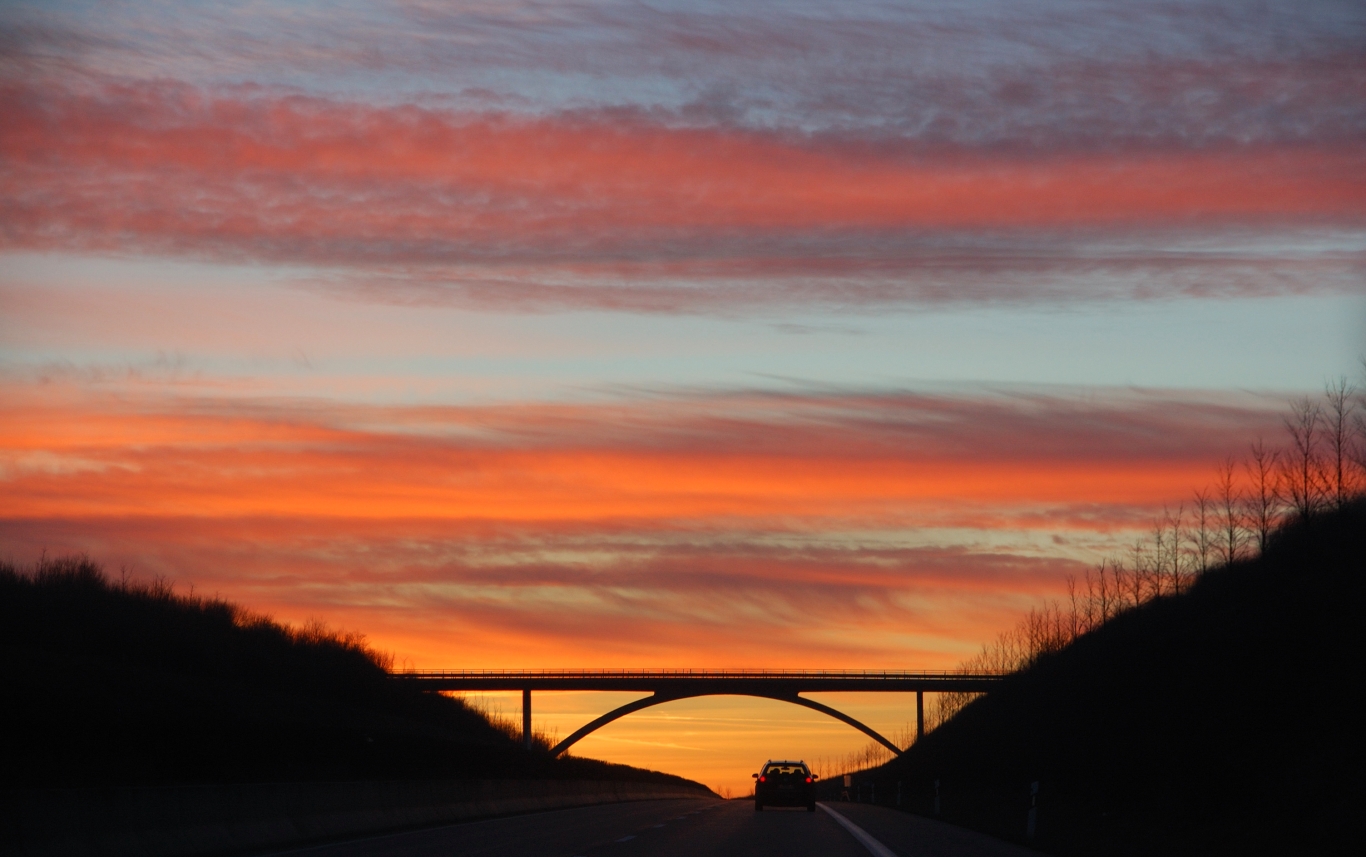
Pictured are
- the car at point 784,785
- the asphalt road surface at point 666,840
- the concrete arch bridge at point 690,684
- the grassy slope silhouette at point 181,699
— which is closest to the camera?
the asphalt road surface at point 666,840

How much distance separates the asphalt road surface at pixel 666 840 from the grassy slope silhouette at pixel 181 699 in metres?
6.54

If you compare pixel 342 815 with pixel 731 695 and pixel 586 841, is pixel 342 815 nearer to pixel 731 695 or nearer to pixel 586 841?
pixel 586 841

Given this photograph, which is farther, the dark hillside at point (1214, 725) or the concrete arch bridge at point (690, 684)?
the concrete arch bridge at point (690, 684)

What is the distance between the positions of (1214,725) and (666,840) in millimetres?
12430

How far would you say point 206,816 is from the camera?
65.9ft

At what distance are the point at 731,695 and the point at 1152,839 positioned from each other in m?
88.9

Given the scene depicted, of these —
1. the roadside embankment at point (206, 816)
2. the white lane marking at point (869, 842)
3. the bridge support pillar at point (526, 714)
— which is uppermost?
the bridge support pillar at point (526, 714)

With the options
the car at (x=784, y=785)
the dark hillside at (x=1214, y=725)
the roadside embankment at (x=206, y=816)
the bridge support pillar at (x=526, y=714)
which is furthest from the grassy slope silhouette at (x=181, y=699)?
the bridge support pillar at (x=526, y=714)

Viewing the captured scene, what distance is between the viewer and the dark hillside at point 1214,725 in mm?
23016

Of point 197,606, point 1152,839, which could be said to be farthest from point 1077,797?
point 197,606

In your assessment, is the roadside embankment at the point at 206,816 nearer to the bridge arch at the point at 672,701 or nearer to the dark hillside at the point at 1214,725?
the dark hillside at the point at 1214,725

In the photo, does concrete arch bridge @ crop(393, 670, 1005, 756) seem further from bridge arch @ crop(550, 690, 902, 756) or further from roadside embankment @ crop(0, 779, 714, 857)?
roadside embankment @ crop(0, 779, 714, 857)

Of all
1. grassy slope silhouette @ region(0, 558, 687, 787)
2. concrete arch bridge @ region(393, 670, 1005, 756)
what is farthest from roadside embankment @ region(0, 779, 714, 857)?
concrete arch bridge @ region(393, 670, 1005, 756)

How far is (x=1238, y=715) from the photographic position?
99.1 feet
